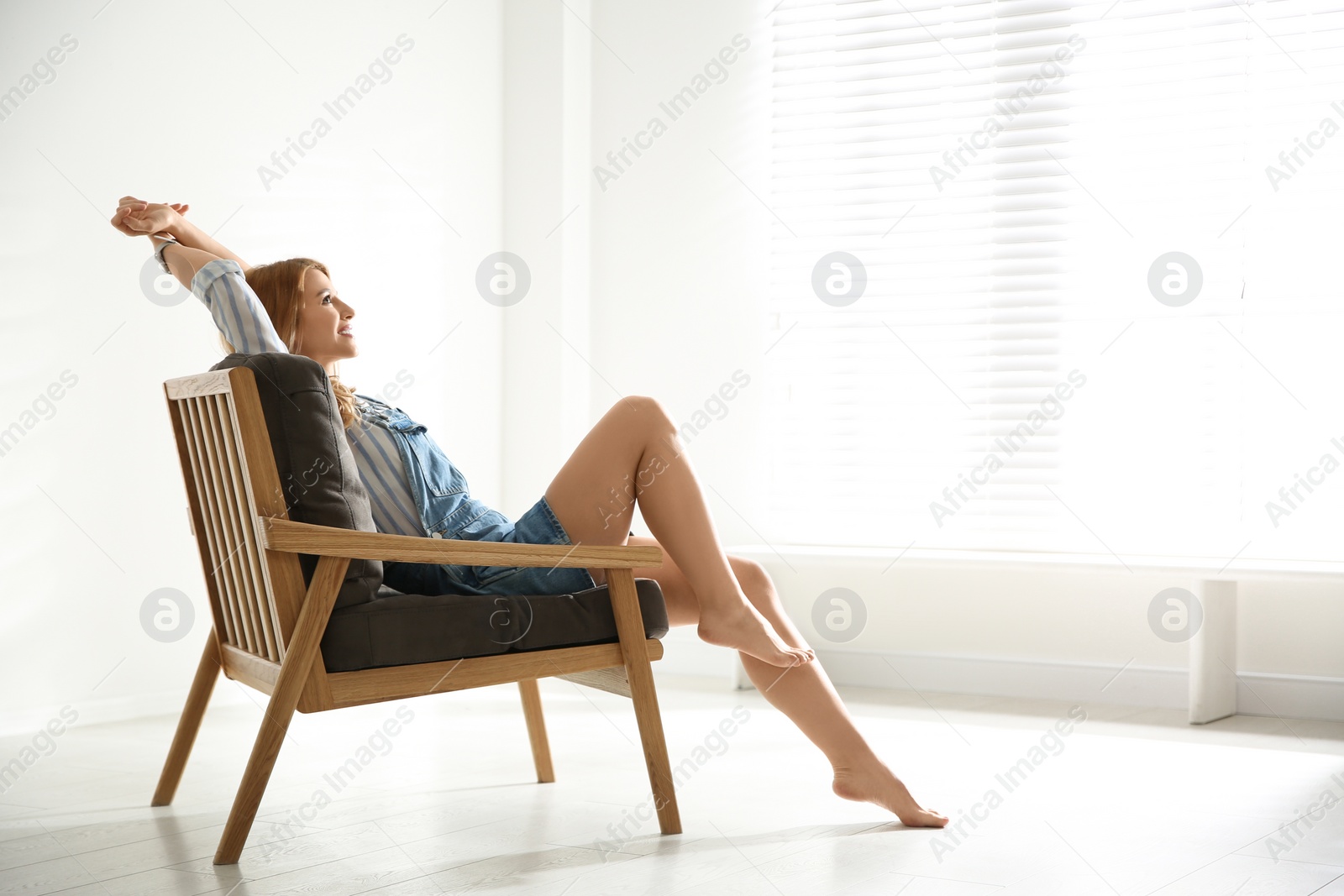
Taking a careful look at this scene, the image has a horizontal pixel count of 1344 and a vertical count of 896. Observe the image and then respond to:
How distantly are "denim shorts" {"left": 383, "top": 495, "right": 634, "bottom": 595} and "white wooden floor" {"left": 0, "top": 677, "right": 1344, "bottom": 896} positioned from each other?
0.42 meters

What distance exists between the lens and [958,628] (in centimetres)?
375

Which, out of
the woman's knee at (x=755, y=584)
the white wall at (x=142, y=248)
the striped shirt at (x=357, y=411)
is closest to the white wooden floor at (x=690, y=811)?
the white wall at (x=142, y=248)

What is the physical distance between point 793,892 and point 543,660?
53cm

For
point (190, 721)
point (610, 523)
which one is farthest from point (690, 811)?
point (190, 721)

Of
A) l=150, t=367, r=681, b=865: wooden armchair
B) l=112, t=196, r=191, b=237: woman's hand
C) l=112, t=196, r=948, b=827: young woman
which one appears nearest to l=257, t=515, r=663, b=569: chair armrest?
l=150, t=367, r=681, b=865: wooden armchair

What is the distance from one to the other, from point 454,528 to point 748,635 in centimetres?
57

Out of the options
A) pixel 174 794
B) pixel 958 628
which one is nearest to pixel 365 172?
pixel 174 794

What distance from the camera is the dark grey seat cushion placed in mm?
1805

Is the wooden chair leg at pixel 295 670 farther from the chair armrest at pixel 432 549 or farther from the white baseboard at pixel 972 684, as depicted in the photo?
the white baseboard at pixel 972 684

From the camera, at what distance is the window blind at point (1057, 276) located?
11.2ft

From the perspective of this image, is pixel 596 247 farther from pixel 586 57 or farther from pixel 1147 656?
pixel 1147 656

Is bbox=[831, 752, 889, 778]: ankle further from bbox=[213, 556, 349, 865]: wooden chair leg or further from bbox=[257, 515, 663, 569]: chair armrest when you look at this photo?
bbox=[213, 556, 349, 865]: wooden chair leg

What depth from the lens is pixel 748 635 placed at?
A: 203cm

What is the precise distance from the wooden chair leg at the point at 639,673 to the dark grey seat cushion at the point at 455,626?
3 centimetres
